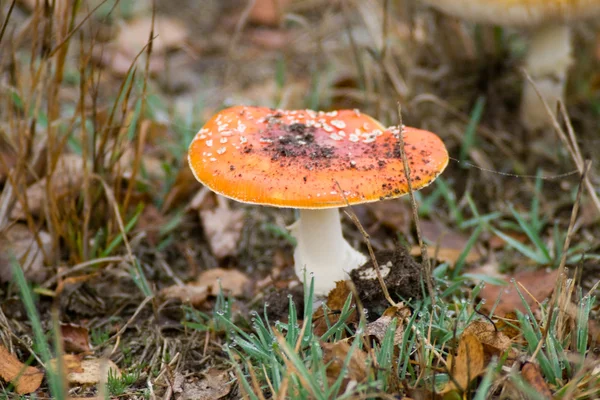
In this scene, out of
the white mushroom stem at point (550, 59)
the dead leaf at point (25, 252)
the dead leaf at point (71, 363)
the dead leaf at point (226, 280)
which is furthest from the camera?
the white mushroom stem at point (550, 59)

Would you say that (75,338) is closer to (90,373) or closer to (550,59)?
(90,373)

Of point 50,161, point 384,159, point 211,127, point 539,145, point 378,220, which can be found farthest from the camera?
point 539,145

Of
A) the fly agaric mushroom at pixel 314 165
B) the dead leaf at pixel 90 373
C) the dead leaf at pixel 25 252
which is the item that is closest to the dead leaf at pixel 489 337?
the fly agaric mushroom at pixel 314 165

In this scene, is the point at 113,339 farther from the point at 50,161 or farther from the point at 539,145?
the point at 539,145

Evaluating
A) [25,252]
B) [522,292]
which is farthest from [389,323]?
[25,252]

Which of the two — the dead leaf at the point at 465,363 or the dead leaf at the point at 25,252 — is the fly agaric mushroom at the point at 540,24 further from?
the dead leaf at the point at 25,252

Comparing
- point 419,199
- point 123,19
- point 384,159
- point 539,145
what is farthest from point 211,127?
point 123,19

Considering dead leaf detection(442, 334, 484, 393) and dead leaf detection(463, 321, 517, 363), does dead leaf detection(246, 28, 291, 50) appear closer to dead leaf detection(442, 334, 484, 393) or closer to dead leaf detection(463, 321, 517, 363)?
dead leaf detection(463, 321, 517, 363)
